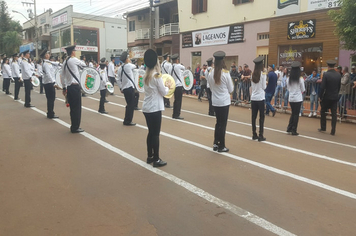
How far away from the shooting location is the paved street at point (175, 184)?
356 cm

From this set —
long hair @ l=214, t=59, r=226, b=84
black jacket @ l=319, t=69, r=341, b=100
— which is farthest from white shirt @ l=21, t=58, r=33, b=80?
black jacket @ l=319, t=69, r=341, b=100

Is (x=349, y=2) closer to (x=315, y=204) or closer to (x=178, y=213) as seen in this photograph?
(x=315, y=204)

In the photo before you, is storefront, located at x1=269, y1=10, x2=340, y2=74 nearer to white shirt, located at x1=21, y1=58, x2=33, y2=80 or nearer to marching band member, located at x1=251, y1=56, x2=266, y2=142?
marching band member, located at x1=251, y1=56, x2=266, y2=142

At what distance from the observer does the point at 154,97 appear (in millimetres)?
5531

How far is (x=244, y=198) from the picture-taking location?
4.25 m

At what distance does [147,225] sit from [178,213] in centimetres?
45

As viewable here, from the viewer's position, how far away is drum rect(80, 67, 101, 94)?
830 cm

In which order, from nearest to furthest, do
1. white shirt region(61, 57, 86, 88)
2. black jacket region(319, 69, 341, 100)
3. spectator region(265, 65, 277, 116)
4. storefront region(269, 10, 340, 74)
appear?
white shirt region(61, 57, 86, 88) → black jacket region(319, 69, 341, 100) → spectator region(265, 65, 277, 116) → storefront region(269, 10, 340, 74)

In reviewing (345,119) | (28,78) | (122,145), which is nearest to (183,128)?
(122,145)

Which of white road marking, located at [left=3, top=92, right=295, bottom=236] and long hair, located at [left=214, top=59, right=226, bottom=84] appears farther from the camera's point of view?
long hair, located at [left=214, top=59, right=226, bottom=84]

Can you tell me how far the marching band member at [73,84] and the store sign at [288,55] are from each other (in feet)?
42.5

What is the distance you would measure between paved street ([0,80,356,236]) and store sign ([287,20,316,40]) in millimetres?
9593

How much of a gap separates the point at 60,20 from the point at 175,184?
156 ft

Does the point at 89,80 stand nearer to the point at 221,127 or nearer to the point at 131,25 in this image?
the point at 221,127
